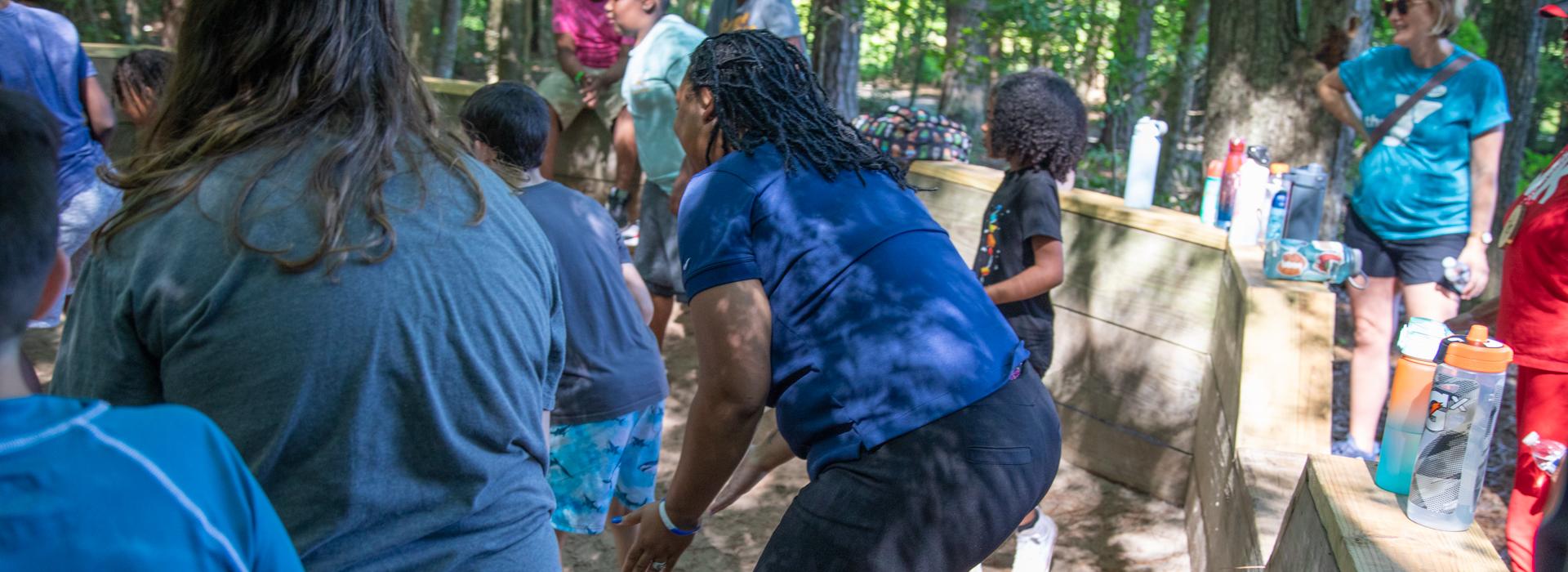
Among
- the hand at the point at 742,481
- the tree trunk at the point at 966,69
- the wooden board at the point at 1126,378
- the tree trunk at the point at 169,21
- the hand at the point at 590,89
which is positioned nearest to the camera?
the hand at the point at 742,481

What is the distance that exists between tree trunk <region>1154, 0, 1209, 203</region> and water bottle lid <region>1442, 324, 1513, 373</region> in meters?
8.32

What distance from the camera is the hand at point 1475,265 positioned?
4473 millimetres

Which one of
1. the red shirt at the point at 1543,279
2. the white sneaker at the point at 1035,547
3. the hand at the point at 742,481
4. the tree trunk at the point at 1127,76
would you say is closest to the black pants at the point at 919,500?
the hand at the point at 742,481

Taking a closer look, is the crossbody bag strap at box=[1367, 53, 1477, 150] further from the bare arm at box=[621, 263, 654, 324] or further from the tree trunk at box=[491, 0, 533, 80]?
the tree trunk at box=[491, 0, 533, 80]

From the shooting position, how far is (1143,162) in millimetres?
4973

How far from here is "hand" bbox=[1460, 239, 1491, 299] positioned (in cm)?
447

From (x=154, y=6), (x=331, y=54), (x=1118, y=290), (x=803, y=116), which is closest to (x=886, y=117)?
(x=1118, y=290)

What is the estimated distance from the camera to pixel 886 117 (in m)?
5.97

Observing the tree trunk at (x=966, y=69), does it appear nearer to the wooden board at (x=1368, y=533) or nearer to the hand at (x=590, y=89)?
the hand at (x=590, y=89)

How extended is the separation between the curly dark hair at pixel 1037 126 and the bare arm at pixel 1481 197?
1.74 m

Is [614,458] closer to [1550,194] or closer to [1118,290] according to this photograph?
[1118,290]

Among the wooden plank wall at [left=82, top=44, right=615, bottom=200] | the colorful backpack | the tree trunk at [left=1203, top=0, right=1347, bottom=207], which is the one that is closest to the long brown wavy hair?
the colorful backpack

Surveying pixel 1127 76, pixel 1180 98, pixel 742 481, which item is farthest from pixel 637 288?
pixel 1180 98

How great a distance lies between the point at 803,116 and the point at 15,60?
374 centimetres
